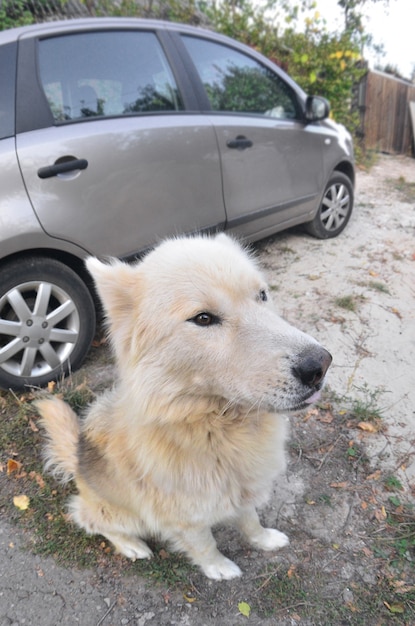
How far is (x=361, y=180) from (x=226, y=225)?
5.71 m

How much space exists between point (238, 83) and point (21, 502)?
4.30 m

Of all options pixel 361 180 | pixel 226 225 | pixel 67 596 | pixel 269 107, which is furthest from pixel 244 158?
pixel 361 180

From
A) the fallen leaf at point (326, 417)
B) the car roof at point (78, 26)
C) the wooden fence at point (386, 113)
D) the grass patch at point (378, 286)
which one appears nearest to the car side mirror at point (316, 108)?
the car roof at point (78, 26)

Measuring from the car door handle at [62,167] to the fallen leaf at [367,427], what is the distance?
Answer: 270 cm

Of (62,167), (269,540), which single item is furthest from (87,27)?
(269,540)

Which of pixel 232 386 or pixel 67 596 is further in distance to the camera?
pixel 67 596

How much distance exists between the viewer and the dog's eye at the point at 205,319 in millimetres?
1651

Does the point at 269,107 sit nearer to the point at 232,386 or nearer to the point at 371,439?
the point at 371,439

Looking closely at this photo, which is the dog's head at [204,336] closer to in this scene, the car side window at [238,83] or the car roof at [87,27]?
the car roof at [87,27]

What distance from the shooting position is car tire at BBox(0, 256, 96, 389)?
2.86 meters

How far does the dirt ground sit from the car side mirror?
2.62 metres

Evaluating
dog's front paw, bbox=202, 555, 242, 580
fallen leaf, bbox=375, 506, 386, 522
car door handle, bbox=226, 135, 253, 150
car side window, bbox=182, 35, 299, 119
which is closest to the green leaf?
dog's front paw, bbox=202, 555, 242, 580

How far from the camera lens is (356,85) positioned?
1034cm

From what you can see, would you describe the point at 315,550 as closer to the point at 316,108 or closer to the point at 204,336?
the point at 204,336
